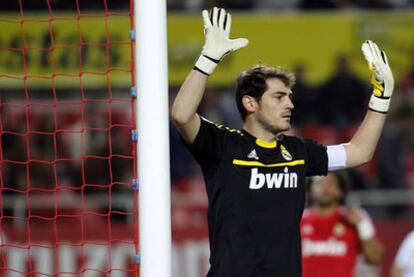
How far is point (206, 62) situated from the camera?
4660mm

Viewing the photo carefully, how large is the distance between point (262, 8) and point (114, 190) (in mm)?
2708

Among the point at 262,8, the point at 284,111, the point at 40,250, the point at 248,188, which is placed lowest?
the point at 40,250

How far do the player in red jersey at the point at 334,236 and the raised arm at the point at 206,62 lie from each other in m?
3.22

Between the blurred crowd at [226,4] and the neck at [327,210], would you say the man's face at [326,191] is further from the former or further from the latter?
the blurred crowd at [226,4]

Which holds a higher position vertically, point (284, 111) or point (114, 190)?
point (284, 111)

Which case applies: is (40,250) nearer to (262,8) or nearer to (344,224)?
(344,224)

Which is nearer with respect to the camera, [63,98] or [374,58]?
[374,58]

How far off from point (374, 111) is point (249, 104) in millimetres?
627

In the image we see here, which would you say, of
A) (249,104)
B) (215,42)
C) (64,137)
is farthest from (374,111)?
(64,137)

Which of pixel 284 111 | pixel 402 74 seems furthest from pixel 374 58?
pixel 402 74

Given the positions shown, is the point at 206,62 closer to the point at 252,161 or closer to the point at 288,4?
the point at 252,161

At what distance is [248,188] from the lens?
4828mm

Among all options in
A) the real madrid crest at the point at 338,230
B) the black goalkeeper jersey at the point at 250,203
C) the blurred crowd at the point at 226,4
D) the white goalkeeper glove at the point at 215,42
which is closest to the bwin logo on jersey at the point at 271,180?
the black goalkeeper jersey at the point at 250,203

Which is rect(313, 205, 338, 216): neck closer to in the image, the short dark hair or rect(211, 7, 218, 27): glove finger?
the short dark hair
